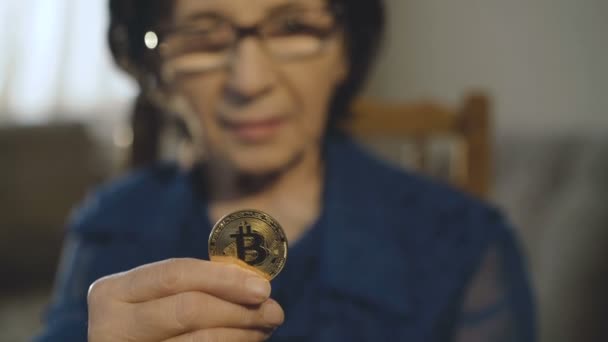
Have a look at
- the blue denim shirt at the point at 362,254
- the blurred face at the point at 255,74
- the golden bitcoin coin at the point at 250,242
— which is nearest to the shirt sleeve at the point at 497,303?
the blue denim shirt at the point at 362,254

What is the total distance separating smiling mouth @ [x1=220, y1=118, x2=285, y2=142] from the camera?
50 centimetres

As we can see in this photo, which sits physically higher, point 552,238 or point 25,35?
point 25,35

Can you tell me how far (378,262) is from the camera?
0.56 metres

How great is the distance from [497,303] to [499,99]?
867 millimetres

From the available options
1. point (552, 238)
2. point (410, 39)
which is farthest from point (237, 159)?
point (410, 39)

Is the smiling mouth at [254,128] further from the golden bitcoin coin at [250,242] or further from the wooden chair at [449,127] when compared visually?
the wooden chair at [449,127]

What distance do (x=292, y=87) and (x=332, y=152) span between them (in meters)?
0.18

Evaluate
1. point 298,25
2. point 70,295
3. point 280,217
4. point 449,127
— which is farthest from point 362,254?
point 449,127

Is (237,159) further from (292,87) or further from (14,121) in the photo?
(14,121)

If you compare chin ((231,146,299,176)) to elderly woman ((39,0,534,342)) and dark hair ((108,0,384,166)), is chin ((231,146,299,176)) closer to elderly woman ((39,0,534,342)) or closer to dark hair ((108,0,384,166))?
elderly woman ((39,0,534,342))

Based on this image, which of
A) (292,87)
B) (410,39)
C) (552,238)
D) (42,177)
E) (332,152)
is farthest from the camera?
(42,177)

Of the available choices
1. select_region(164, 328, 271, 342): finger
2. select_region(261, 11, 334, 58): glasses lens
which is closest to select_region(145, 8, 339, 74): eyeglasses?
select_region(261, 11, 334, 58): glasses lens

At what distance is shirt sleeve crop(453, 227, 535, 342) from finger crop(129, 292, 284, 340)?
36cm

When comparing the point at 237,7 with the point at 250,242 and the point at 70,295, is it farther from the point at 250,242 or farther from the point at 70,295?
the point at 70,295
